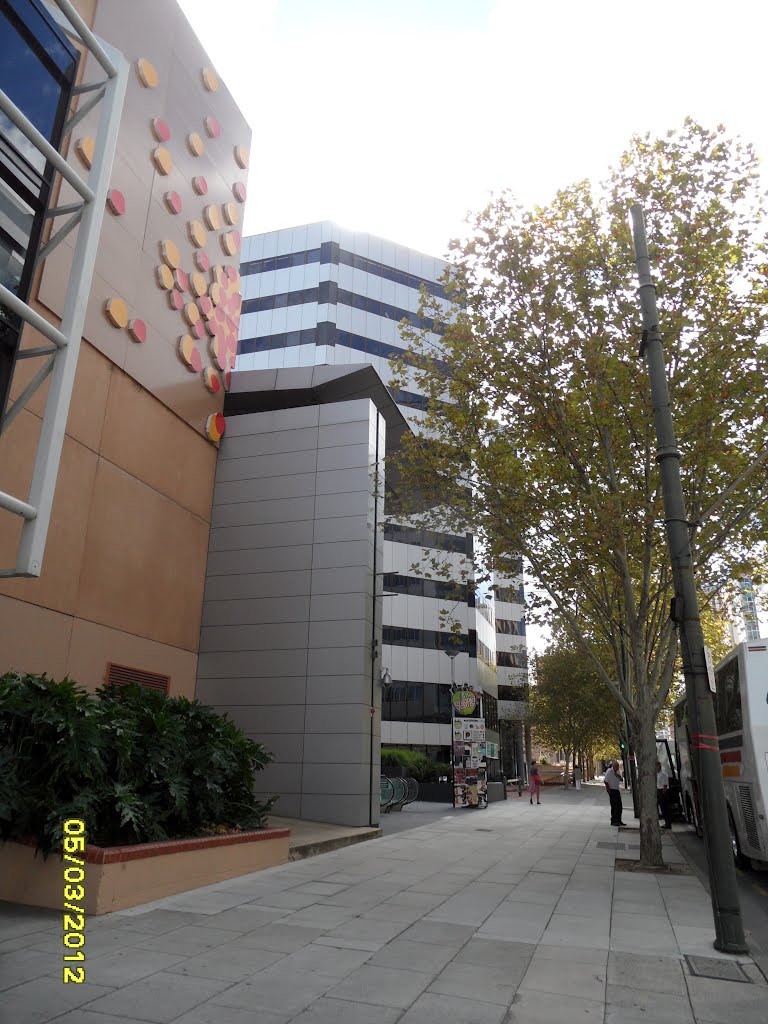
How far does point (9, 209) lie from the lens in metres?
8.31

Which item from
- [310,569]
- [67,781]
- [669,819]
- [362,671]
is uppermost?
[310,569]

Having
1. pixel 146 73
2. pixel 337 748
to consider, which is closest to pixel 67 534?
pixel 337 748

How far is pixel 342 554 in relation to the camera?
56.6 feet

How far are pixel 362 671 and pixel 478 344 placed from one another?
7635mm

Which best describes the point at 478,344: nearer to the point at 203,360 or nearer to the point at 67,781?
the point at 203,360

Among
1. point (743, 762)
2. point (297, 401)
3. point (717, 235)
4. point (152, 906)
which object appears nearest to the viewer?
point (152, 906)

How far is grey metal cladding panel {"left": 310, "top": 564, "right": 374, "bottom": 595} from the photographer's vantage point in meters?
16.8

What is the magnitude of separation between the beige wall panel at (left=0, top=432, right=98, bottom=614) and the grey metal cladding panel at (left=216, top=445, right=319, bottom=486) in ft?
16.8

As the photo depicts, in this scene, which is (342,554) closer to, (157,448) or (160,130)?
(157,448)

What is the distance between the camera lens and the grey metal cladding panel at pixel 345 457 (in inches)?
706

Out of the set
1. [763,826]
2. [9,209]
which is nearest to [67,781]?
[9,209]

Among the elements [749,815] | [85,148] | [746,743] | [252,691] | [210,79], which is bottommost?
[749,815]

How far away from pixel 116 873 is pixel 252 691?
9609 millimetres

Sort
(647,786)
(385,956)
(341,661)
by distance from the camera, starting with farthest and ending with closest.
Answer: (341,661), (647,786), (385,956)
